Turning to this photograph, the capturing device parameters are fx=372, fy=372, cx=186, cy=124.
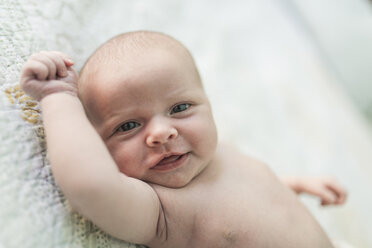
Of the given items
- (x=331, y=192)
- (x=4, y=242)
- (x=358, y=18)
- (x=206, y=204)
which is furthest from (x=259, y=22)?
(x=4, y=242)

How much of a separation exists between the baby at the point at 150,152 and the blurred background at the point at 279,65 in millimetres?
210

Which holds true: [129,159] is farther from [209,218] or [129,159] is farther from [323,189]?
[323,189]

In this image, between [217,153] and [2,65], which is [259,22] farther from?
[2,65]

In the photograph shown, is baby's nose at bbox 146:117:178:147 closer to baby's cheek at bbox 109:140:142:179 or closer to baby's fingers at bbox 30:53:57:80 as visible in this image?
baby's cheek at bbox 109:140:142:179

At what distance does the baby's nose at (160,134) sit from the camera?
2.23ft

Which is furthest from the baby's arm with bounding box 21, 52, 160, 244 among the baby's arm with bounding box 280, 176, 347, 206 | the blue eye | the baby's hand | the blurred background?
the baby's arm with bounding box 280, 176, 347, 206

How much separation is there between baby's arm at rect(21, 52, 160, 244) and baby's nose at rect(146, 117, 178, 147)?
0.08 m

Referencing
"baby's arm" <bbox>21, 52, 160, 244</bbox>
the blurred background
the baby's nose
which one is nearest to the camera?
"baby's arm" <bbox>21, 52, 160, 244</bbox>

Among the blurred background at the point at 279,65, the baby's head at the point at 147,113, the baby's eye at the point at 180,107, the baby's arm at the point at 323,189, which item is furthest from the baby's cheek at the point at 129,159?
the baby's arm at the point at 323,189

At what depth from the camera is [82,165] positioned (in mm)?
575

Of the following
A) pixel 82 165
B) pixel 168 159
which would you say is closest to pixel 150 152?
pixel 168 159

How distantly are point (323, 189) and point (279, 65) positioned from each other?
0.71 m

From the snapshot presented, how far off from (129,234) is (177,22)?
0.91 m

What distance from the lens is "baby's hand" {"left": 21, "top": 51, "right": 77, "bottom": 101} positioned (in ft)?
2.08
